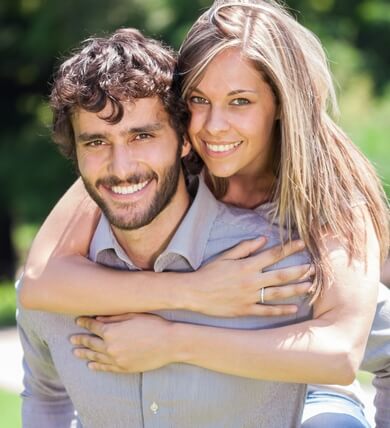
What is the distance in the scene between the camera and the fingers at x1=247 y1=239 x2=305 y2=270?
9.45ft

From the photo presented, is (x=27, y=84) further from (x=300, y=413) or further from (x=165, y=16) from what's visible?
(x=300, y=413)

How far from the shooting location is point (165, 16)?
1197 cm

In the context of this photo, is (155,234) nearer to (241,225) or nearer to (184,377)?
(241,225)

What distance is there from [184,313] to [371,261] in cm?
57

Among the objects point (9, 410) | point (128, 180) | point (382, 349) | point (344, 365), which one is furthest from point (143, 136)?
point (9, 410)

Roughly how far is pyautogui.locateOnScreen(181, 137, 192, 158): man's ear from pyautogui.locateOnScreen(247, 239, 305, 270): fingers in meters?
0.41

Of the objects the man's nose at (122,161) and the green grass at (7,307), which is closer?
the man's nose at (122,161)

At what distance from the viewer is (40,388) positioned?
3.22 m


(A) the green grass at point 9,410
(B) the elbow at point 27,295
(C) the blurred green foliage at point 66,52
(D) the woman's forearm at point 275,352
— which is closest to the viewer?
(D) the woman's forearm at point 275,352

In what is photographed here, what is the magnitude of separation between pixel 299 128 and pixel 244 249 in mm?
448

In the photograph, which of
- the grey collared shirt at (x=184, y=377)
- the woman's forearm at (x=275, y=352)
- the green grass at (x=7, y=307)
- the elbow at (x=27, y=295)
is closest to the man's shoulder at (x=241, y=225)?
the grey collared shirt at (x=184, y=377)

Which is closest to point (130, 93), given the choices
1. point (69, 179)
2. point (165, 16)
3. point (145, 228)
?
point (145, 228)

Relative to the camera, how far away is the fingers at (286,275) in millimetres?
2834

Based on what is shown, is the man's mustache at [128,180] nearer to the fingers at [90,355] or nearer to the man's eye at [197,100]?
the man's eye at [197,100]
